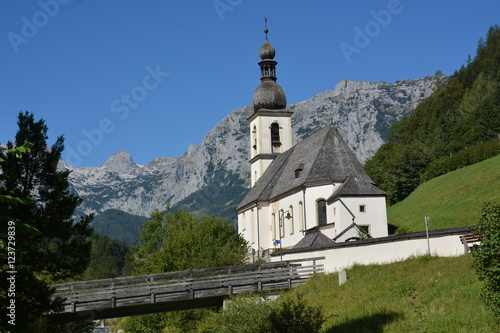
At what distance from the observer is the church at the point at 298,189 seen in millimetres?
41344

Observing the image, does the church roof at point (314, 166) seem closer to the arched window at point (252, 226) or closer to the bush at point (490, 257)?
the arched window at point (252, 226)

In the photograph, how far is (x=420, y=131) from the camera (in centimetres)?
10256

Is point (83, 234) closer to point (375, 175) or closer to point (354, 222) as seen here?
point (354, 222)

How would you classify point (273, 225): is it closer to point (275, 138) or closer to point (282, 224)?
point (282, 224)

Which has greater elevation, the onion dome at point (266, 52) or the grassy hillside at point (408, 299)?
the onion dome at point (266, 52)

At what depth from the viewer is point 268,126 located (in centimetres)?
6391

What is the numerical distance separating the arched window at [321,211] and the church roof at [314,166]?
1474 millimetres

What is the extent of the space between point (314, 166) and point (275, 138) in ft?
59.0

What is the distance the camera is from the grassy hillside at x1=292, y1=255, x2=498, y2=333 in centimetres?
1589

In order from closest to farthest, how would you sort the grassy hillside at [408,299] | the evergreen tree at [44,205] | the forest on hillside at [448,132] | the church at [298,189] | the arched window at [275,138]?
the grassy hillside at [408,299]
the evergreen tree at [44,205]
the church at [298,189]
the arched window at [275,138]
the forest on hillside at [448,132]

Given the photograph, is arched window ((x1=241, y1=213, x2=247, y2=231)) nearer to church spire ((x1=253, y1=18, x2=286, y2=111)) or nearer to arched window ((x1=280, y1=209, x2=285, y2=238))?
arched window ((x1=280, y1=209, x2=285, y2=238))

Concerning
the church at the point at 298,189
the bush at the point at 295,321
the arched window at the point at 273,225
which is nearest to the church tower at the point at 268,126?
the church at the point at 298,189

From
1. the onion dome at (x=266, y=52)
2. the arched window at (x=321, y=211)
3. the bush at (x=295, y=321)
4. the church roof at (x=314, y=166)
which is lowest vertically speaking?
the bush at (x=295, y=321)

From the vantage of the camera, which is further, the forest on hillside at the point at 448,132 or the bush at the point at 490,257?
the forest on hillside at the point at 448,132
